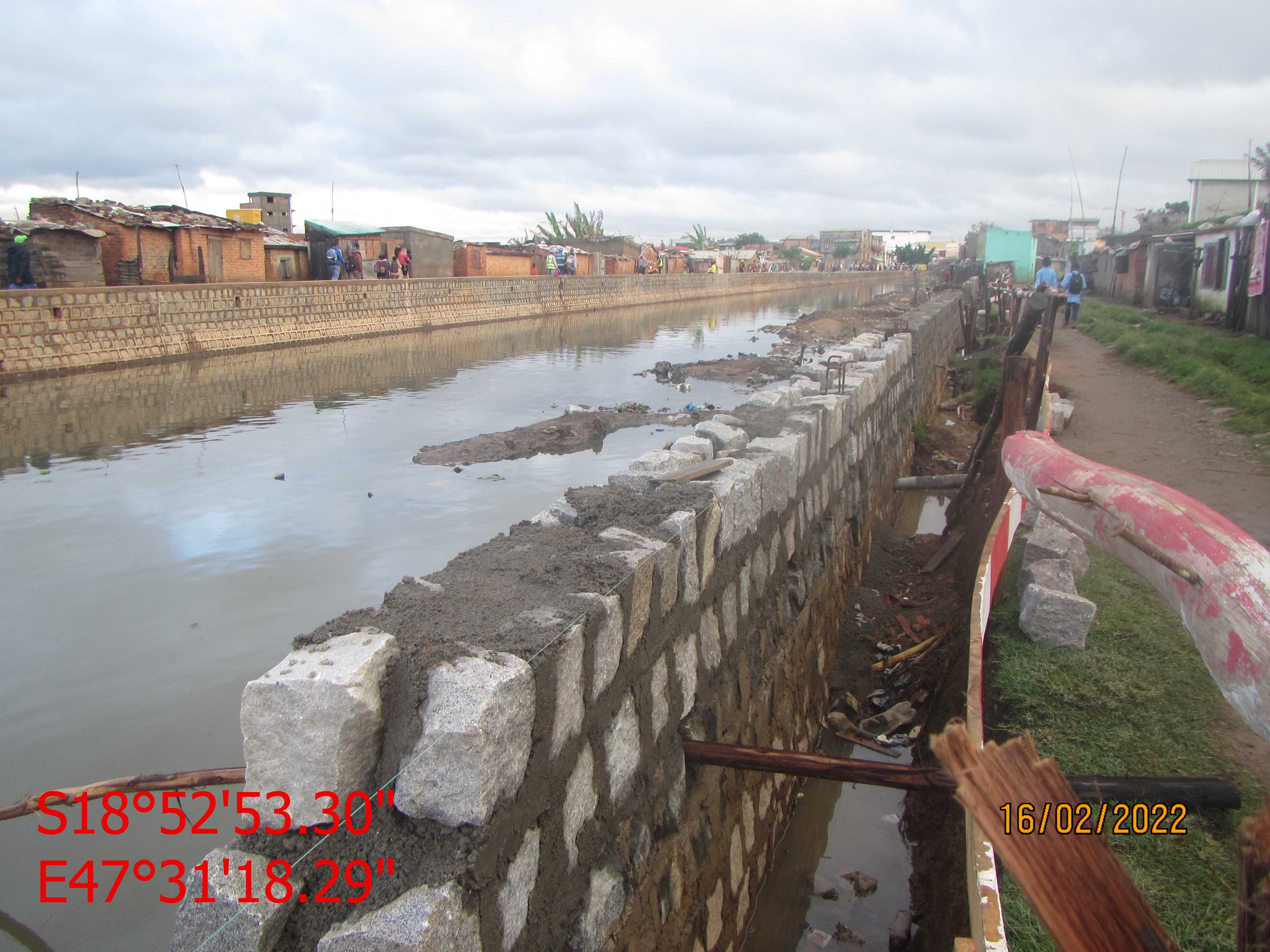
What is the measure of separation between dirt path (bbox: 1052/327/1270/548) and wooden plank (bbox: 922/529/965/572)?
4.53 feet

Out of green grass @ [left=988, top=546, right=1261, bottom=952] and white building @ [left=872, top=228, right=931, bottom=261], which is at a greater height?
white building @ [left=872, top=228, right=931, bottom=261]

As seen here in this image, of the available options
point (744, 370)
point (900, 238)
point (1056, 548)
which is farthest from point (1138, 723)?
point (900, 238)

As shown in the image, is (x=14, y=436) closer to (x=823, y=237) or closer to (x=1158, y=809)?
(x=1158, y=809)

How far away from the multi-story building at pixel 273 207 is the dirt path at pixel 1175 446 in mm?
30334

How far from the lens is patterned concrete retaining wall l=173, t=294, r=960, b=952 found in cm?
190

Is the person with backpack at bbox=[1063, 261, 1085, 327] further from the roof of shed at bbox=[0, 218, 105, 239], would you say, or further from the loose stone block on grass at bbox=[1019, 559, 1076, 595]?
the roof of shed at bbox=[0, 218, 105, 239]

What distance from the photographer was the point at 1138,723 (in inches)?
163

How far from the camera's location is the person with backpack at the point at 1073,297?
23.0 m

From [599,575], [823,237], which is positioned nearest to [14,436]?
[599,575]

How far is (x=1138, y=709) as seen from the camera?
167 inches

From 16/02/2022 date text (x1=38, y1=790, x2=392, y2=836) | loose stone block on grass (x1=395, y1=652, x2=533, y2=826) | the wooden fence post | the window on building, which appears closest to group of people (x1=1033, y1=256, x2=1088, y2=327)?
the window on building

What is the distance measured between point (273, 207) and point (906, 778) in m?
37.7

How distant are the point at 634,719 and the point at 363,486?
725 centimetres

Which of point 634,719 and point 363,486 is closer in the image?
point 634,719
